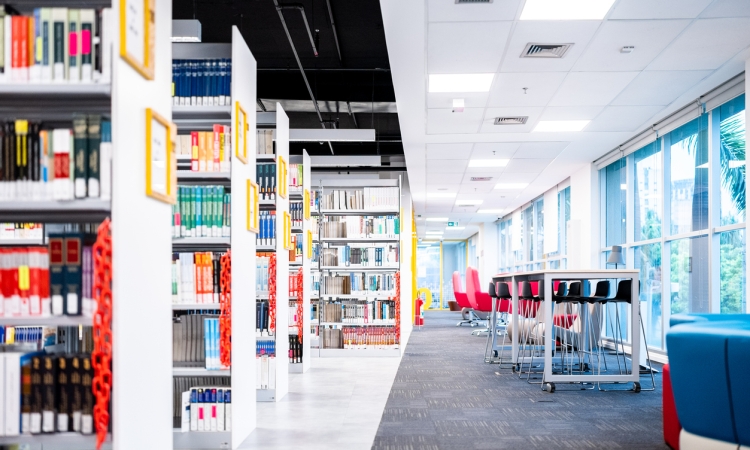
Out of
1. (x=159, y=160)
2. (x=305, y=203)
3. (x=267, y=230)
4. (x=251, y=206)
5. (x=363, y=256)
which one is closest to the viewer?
(x=159, y=160)

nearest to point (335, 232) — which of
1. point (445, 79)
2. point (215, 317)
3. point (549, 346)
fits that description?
point (445, 79)

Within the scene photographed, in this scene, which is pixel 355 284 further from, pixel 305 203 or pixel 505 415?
pixel 505 415

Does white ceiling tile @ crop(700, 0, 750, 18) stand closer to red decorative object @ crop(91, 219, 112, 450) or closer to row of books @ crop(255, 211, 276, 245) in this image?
row of books @ crop(255, 211, 276, 245)

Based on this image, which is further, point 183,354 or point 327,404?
point 327,404

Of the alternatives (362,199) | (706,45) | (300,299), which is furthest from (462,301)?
(706,45)

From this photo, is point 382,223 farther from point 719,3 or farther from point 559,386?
point 719,3

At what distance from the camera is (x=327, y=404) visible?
18.5 ft

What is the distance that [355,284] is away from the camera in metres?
9.61

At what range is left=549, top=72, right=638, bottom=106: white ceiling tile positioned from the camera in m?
6.54

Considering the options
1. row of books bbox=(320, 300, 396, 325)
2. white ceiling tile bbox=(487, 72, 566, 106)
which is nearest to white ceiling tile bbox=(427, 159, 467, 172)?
row of books bbox=(320, 300, 396, 325)

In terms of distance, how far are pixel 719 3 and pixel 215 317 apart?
3984 millimetres

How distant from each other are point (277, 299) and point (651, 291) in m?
5.54

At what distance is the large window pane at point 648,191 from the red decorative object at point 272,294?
5.34 metres

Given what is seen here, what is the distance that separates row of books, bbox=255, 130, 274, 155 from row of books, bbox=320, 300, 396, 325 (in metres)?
3.95
